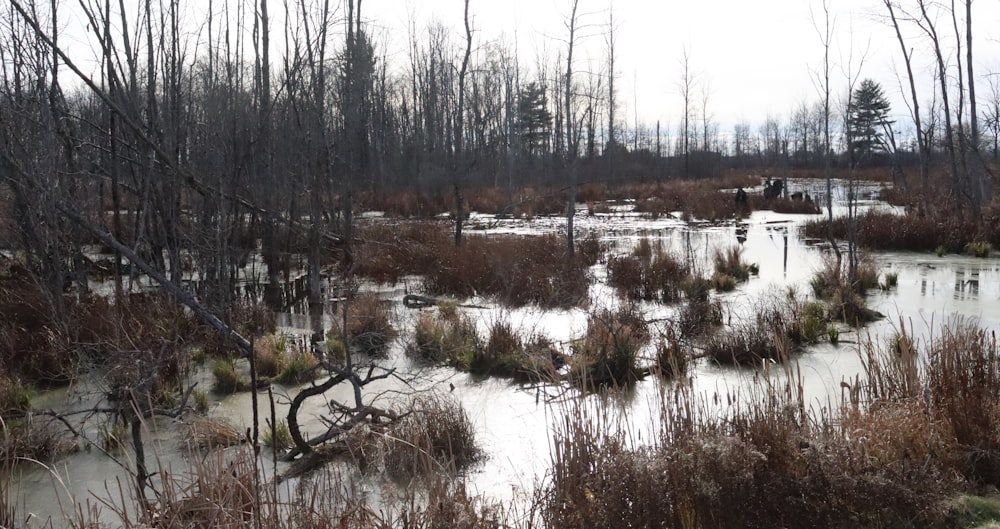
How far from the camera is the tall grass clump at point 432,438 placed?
483 centimetres

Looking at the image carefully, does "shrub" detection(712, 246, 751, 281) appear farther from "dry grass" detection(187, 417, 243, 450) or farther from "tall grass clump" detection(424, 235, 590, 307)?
"dry grass" detection(187, 417, 243, 450)

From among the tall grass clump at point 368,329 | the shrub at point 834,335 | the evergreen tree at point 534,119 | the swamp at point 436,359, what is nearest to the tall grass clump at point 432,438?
the swamp at point 436,359

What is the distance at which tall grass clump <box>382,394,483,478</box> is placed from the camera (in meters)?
4.83

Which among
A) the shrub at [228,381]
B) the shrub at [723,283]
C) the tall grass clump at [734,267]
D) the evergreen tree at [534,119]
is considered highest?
the evergreen tree at [534,119]

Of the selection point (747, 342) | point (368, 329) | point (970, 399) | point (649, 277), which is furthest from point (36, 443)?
point (649, 277)

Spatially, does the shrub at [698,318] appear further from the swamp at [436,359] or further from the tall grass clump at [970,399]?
the tall grass clump at [970,399]

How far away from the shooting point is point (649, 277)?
37.4 feet

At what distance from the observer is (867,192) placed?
3344 centimetres

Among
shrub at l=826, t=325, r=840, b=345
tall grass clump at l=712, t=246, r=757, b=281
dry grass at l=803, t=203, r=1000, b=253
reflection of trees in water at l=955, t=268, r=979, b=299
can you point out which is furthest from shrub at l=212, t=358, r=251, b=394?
dry grass at l=803, t=203, r=1000, b=253

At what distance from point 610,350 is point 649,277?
4.35 m

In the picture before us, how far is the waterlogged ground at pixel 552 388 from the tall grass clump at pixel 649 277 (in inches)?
12.1

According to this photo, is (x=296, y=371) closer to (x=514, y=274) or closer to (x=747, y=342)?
(x=514, y=274)

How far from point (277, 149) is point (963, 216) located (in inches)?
569

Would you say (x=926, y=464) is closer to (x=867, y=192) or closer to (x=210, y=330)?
(x=210, y=330)
